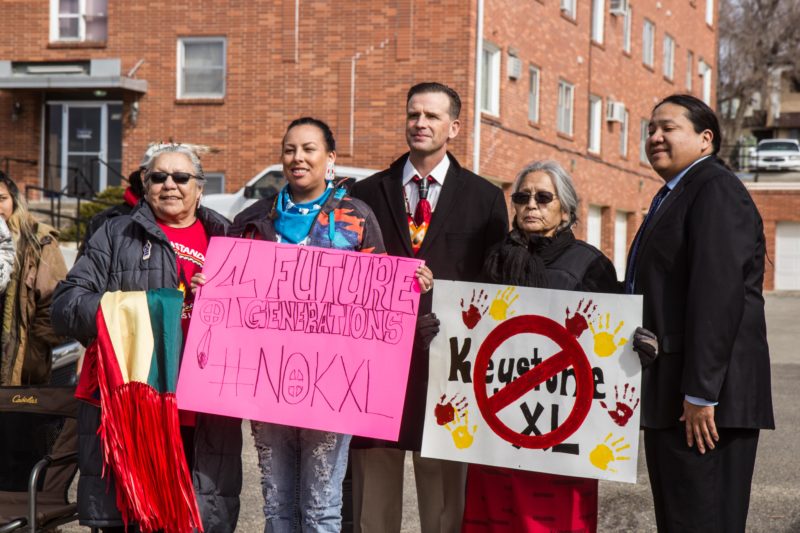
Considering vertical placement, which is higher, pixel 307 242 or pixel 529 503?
pixel 307 242

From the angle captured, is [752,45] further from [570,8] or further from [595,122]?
[570,8]

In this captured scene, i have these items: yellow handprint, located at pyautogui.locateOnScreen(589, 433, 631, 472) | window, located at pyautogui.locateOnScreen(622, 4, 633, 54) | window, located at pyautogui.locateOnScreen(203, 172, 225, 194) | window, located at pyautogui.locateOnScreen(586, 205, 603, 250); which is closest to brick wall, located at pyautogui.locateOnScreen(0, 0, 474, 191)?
window, located at pyautogui.locateOnScreen(203, 172, 225, 194)

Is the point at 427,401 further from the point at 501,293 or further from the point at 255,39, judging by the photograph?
the point at 255,39

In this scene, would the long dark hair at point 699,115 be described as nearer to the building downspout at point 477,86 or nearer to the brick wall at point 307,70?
the brick wall at point 307,70

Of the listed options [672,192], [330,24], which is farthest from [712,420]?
[330,24]

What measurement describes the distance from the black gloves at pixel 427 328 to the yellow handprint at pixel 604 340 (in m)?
0.68

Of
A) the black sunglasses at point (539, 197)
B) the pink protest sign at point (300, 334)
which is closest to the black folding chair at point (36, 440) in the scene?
the pink protest sign at point (300, 334)

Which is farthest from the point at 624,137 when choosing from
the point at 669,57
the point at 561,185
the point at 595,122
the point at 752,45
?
the point at 561,185

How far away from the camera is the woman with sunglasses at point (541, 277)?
472 cm

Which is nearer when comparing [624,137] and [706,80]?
[624,137]

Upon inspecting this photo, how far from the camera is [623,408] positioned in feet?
14.9

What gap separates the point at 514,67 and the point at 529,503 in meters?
21.7

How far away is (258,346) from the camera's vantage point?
4801 mm

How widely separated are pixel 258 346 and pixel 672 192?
1838mm
